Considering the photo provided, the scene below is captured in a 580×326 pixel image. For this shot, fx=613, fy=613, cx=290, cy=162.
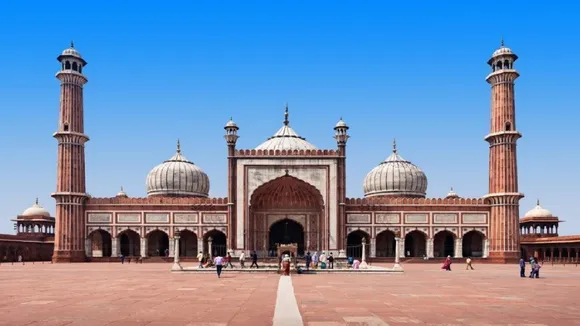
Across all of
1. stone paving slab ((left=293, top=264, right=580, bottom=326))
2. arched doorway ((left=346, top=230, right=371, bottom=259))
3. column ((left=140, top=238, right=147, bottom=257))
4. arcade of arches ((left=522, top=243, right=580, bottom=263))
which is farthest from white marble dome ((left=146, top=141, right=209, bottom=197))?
stone paving slab ((left=293, top=264, right=580, bottom=326))

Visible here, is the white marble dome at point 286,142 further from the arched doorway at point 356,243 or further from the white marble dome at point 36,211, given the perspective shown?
the white marble dome at point 36,211

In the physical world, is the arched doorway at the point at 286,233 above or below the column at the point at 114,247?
above

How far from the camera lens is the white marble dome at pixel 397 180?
52406 millimetres

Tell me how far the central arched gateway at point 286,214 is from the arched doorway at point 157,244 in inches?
300

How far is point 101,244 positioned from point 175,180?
833 centimetres

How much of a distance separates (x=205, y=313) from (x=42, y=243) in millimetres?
Result: 47861

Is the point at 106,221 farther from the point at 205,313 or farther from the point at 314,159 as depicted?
the point at 205,313

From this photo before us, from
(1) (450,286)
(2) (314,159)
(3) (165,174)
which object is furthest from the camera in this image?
(3) (165,174)

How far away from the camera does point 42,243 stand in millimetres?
54906

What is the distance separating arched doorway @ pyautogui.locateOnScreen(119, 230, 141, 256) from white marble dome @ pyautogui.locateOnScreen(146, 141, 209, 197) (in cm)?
594

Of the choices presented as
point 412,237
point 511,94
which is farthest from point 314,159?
point 511,94

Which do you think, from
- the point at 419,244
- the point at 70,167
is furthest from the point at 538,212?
the point at 70,167

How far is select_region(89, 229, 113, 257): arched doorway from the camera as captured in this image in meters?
47.8

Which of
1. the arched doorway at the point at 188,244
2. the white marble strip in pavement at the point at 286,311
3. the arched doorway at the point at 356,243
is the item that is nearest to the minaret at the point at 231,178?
the arched doorway at the point at 188,244
